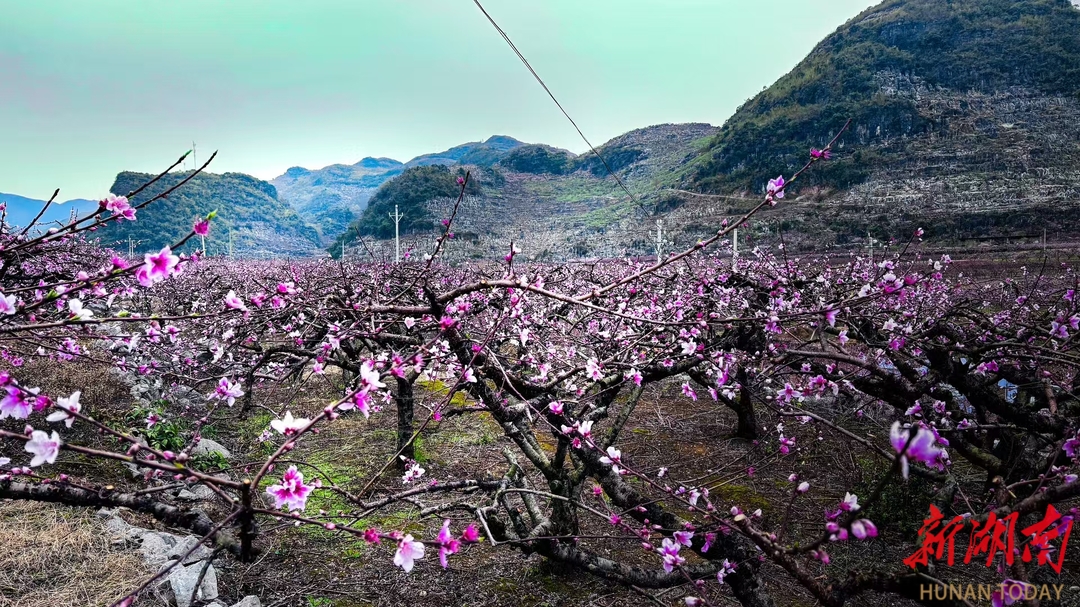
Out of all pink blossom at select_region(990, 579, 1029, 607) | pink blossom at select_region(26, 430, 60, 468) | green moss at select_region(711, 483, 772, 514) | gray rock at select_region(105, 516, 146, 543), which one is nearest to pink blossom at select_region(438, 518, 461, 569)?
pink blossom at select_region(26, 430, 60, 468)

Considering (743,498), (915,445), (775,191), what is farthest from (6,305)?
(743,498)

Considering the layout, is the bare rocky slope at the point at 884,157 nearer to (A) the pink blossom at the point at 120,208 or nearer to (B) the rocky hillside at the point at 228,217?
(A) the pink blossom at the point at 120,208

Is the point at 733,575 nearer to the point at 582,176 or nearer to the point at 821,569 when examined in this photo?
the point at 821,569

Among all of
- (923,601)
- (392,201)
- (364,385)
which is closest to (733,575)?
(923,601)

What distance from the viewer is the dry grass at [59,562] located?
291cm

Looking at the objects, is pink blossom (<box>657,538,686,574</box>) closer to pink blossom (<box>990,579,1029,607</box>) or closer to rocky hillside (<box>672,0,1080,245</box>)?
pink blossom (<box>990,579,1029,607</box>)

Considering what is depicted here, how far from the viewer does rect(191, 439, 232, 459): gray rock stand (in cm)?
518

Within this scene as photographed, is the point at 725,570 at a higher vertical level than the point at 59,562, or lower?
higher

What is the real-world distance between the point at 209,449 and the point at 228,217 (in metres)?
95.9

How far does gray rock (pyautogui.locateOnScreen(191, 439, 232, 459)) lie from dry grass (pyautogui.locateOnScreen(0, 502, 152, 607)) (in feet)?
4.81

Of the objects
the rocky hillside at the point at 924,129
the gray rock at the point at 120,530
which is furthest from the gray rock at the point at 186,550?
the rocky hillside at the point at 924,129

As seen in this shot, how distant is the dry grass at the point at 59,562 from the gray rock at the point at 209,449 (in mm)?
1468

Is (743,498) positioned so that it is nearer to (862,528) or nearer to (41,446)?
(862,528)

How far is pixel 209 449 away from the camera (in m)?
5.37
